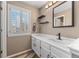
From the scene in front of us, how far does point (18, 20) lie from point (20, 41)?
2.89ft

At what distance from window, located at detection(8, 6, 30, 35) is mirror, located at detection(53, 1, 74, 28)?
4.80ft

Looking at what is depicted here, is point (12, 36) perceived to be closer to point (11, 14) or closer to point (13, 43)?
point (13, 43)

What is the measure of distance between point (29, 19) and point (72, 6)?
85.8 inches

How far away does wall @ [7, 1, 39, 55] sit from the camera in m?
2.82

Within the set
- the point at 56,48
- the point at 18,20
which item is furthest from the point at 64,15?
the point at 18,20

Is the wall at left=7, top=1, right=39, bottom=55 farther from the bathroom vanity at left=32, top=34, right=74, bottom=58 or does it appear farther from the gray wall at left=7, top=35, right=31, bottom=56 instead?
the bathroom vanity at left=32, top=34, right=74, bottom=58

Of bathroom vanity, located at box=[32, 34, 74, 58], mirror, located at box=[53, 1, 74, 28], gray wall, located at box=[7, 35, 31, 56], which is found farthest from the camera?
gray wall, located at box=[7, 35, 31, 56]

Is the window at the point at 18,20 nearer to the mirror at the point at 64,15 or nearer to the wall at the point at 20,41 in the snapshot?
the wall at the point at 20,41

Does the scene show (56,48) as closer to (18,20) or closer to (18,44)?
(18,44)

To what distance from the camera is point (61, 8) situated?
7.29 ft

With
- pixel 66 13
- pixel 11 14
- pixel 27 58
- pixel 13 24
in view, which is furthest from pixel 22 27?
pixel 66 13

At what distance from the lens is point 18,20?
3201 millimetres

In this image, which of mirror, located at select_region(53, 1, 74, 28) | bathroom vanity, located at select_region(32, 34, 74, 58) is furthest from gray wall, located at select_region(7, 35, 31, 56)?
mirror, located at select_region(53, 1, 74, 28)

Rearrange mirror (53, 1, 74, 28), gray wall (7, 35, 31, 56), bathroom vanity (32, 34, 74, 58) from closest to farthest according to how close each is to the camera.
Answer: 1. bathroom vanity (32, 34, 74, 58)
2. mirror (53, 1, 74, 28)
3. gray wall (7, 35, 31, 56)
